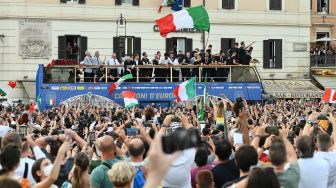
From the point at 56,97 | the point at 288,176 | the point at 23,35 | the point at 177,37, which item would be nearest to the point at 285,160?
the point at 288,176

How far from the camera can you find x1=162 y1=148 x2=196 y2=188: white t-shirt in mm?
9273

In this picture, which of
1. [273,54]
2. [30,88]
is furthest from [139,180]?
[273,54]

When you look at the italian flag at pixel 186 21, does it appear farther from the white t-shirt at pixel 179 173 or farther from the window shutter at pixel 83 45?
the white t-shirt at pixel 179 173

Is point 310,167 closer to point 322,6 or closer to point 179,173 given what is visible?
point 179,173

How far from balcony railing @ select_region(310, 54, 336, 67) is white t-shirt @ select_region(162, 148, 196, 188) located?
3789 cm

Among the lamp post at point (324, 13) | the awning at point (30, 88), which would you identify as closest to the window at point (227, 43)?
the lamp post at point (324, 13)

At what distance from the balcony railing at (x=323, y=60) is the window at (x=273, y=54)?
6.86 feet

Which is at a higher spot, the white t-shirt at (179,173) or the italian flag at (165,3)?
the italian flag at (165,3)

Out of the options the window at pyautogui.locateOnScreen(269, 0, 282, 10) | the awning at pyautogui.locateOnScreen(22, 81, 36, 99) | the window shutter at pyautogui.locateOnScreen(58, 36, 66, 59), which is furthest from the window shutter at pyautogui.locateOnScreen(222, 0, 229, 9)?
the awning at pyautogui.locateOnScreen(22, 81, 36, 99)

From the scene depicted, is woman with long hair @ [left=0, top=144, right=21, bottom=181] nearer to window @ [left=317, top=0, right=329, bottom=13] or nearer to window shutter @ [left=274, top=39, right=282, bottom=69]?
window shutter @ [left=274, top=39, right=282, bottom=69]

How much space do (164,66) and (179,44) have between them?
9393mm

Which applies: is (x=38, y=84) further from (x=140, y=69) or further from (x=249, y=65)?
(x=249, y=65)

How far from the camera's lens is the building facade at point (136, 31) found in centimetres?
4034

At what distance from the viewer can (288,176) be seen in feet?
29.1
